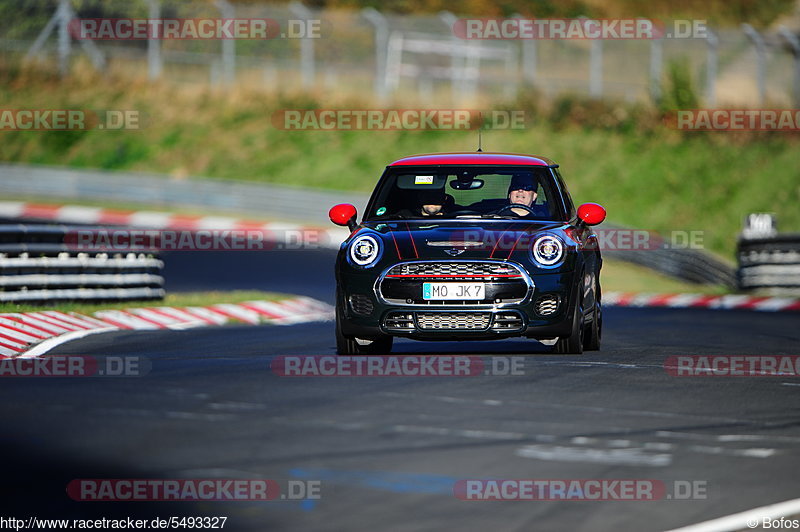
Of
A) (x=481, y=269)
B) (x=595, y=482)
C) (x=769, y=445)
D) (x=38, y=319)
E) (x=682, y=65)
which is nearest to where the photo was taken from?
(x=595, y=482)

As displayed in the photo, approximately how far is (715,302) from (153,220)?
1398 centimetres

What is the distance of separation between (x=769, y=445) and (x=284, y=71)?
3728 centimetres

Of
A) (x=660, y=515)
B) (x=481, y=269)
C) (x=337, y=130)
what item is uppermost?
(x=337, y=130)

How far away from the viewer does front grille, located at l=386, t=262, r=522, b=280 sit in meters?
10.7

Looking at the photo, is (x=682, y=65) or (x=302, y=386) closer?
(x=302, y=386)

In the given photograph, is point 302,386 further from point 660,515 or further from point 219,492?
point 660,515

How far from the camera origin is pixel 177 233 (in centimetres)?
2989

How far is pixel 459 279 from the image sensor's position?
10742 mm

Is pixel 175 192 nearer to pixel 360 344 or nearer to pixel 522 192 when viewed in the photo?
pixel 522 192

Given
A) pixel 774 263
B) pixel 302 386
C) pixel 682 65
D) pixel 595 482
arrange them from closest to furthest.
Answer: pixel 595 482
pixel 302 386
pixel 774 263
pixel 682 65

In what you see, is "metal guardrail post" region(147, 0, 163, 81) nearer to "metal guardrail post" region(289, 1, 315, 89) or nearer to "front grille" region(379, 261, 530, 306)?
"metal guardrail post" region(289, 1, 315, 89)

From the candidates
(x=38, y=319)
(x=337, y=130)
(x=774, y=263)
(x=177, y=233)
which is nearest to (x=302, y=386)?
(x=38, y=319)

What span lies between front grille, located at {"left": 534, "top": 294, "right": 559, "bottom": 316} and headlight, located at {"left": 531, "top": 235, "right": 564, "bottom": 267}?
0.79 ft

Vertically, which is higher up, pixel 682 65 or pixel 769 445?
pixel 682 65
